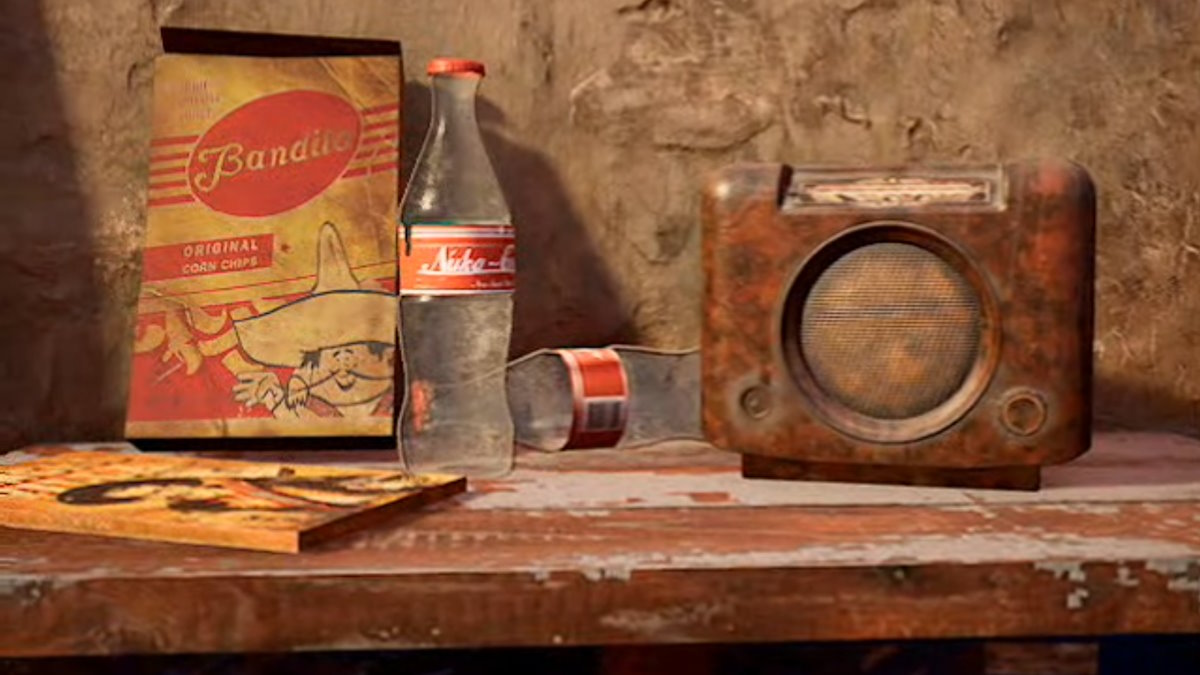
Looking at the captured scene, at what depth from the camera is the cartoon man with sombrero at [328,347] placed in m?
1.00

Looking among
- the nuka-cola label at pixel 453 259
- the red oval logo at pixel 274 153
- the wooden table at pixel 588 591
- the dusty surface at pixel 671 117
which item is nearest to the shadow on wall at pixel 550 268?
the dusty surface at pixel 671 117

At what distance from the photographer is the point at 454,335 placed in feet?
3.40

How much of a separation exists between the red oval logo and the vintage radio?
38 centimetres

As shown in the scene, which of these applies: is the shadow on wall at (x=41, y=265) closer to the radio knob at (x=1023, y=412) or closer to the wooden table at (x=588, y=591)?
the wooden table at (x=588, y=591)

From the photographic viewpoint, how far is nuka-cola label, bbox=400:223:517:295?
2.82 ft

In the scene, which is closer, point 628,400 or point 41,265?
point 628,400

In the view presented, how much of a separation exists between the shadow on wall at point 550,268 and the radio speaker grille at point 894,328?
0.35 meters

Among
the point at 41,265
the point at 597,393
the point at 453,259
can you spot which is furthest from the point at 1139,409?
the point at 41,265

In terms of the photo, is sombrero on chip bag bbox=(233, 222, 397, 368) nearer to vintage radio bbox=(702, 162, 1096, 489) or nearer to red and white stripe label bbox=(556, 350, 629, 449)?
red and white stripe label bbox=(556, 350, 629, 449)

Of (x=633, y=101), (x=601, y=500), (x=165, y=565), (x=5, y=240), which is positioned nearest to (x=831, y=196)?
(x=601, y=500)

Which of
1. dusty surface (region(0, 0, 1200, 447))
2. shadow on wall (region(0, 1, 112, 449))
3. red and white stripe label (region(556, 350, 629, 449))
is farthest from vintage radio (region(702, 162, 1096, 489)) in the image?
shadow on wall (region(0, 1, 112, 449))

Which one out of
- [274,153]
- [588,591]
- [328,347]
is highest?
[274,153]

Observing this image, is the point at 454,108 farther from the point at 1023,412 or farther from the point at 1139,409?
the point at 1139,409

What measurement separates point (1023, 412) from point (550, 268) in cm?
49
